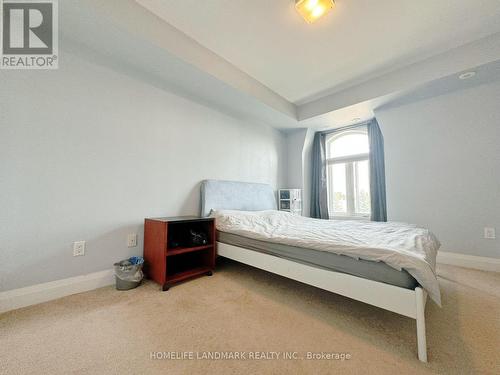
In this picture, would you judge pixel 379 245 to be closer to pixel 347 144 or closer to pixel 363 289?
pixel 363 289

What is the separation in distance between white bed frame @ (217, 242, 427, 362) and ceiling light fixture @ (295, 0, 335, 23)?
6.97 ft

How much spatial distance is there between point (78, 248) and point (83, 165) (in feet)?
2.48

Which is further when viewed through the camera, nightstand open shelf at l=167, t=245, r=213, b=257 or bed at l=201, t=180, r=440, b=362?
nightstand open shelf at l=167, t=245, r=213, b=257

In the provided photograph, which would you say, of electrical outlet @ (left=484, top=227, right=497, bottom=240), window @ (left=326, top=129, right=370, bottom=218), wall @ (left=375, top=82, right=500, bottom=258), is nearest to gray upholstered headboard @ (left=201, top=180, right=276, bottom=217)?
window @ (left=326, top=129, right=370, bottom=218)

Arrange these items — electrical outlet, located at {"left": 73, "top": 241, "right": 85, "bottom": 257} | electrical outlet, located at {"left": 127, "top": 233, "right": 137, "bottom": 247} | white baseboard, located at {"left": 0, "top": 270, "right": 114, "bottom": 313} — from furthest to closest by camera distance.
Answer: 1. electrical outlet, located at {"left": 127, "top": 233, "right": 137, "bottom": 247}
2. electrical outlet, located at {"left": 73, "top": 241, "right": 85, "bottom": 257}
3. white baseboard, located at {"left": 0, "top": 270, "right": 114, "bottom": 313}

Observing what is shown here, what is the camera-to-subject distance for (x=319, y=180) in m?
4.10

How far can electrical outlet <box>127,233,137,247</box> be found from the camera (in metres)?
2.01

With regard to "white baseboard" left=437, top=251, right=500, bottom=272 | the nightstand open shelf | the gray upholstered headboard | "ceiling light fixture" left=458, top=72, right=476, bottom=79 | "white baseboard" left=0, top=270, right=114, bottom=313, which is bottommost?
"white baseboard" left=437, top=251, right=500, bottom=272

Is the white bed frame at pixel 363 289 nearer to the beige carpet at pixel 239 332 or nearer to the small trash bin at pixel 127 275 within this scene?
the beige carpet at pixel 239 332

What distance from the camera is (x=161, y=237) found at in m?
1.83

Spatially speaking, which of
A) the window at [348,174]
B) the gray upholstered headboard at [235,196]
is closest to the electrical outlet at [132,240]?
the gray upholstered headboard at [235,196]

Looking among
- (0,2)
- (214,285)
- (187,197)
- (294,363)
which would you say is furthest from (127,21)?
(294,363)

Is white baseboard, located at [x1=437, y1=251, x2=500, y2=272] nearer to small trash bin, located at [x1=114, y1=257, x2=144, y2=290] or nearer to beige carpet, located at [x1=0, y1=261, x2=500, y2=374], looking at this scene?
beige carpet, located at [x1=0, y1=261, x2=500, y2=374]

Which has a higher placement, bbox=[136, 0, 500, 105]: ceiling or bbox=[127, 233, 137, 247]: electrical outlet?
bbox=[136, 0, 500, 105]: ceiling
